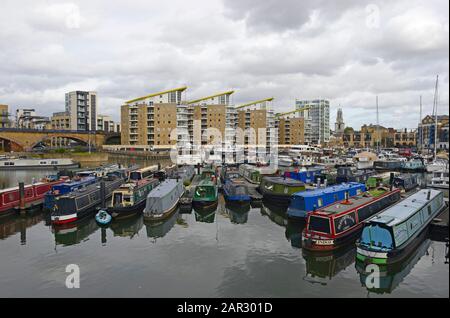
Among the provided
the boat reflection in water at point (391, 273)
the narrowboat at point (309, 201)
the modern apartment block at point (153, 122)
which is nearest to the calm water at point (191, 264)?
the boat reflection in water at point (391, 273)

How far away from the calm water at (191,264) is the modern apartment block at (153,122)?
8875 cm

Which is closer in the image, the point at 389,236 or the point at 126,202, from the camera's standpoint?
the point at 389,236

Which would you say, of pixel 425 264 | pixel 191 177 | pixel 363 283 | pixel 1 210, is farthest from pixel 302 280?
pixel 191 177

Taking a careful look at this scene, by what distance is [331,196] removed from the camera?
31.2m

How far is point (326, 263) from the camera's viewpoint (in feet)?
71.9

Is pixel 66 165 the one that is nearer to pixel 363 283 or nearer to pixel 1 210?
pixel 1 210

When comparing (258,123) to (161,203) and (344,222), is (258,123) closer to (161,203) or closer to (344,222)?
(161,203)

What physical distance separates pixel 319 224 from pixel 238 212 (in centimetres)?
1326

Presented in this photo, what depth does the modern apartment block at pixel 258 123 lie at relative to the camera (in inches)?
5610

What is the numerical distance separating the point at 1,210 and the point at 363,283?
30948 millimetres

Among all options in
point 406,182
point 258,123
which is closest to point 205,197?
point 406,182

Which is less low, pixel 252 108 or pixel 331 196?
pixel 252 108

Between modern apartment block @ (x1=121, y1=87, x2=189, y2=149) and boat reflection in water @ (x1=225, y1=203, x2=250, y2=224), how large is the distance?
82.9 metres
